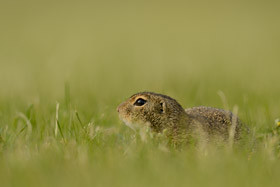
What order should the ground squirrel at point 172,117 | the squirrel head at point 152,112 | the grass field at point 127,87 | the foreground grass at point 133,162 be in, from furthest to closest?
the squirrel head at point 152,112
the ground squirrel at point 172,117
the grass field at point 127,87
the foreground grass at point 133,162

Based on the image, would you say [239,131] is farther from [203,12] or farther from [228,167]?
[203,12]

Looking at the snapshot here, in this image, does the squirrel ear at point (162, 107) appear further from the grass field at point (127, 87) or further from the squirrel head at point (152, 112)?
the grass field at point (127, 87)

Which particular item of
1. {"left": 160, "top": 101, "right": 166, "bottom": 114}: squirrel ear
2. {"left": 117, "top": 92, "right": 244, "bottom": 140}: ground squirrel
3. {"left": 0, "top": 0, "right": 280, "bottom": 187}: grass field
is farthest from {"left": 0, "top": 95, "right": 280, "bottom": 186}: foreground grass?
{"left": 160, "top": 101, "right": 166, "bottom": 114}: squirrel ear

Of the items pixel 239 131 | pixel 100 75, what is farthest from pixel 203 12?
pixel 239 131

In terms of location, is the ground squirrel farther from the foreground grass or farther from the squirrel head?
the foreground grass

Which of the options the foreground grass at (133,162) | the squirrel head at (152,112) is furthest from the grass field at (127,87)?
the squirrel head at (152,112)

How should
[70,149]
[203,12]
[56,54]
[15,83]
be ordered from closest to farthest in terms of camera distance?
[70,149]
[15,83]
[56,54]
[203,12]
